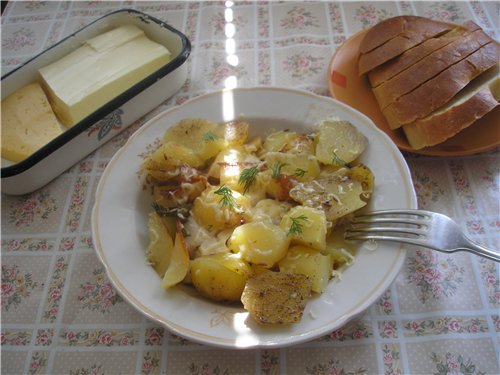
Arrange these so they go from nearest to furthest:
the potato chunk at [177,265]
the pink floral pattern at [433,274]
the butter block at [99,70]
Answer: the potato chunk at [177,265] < the pink floral pattern at [433,274] < the butter block at [99,70]

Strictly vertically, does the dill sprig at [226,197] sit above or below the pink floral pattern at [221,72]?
above

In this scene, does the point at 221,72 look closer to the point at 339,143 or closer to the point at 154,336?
the point at 339,143

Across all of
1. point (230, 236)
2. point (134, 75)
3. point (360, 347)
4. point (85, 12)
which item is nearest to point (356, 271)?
point (360, 347)

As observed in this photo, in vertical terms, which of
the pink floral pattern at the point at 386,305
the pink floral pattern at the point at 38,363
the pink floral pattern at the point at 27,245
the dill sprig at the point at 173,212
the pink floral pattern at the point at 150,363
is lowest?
the pink floral pattern at the point at 38,363

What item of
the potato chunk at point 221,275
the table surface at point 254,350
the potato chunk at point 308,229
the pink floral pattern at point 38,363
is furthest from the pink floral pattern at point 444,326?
the pink floral pattern at point 38,363

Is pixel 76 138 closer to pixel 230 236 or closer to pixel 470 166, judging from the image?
pixel 230 236

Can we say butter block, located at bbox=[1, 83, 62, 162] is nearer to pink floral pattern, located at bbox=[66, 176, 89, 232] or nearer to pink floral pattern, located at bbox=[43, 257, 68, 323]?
pink floral pattern, located at bbox=[66, 176, 89, 232]

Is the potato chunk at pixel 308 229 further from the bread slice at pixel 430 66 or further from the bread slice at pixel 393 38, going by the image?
the bread slice at pixel 393 38

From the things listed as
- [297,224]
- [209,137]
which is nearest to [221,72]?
[209,137]
